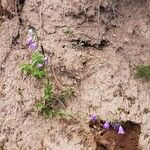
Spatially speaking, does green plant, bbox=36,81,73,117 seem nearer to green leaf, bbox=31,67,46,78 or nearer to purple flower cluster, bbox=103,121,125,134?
green leaf, bbox=31,67,46,78

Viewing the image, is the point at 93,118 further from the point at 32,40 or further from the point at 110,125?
the point at 32,40

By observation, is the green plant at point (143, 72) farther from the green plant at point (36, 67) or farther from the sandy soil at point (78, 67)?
the green plant at point (36, 67)

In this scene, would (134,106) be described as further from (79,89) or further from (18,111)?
(18,111)

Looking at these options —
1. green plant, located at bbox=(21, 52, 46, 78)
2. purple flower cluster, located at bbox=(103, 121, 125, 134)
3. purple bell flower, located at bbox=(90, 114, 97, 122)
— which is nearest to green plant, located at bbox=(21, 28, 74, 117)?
green plant, located at bbox=(21, 52, 46, 78)

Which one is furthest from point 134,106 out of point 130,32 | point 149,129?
point 130,32

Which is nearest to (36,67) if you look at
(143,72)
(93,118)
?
(93,118)

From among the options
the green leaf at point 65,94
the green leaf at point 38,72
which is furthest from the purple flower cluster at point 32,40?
the green leaf at point 65,94
